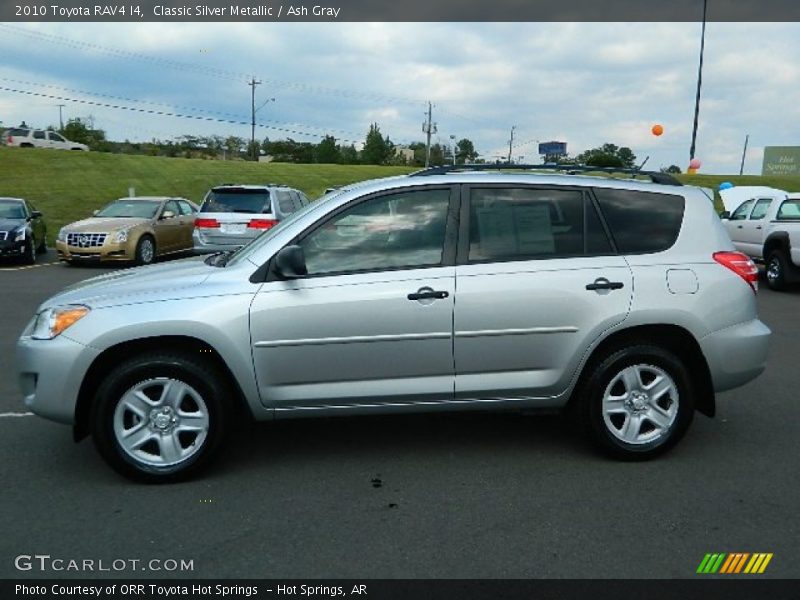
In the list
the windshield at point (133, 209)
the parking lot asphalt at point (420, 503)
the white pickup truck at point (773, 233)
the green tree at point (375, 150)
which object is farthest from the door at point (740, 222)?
the green tree at point (375, 150)

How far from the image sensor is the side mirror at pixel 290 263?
12.8 feet

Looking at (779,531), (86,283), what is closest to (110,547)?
(86,283)

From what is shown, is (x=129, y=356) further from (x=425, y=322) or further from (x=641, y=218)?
(x=641, y=218)

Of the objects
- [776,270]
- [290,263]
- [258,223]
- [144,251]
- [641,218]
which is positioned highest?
[641,218]

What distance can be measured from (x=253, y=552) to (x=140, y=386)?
1.26 metres

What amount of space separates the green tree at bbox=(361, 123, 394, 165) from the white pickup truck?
72.9m

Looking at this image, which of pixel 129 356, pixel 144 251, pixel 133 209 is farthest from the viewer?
pixel 133 209

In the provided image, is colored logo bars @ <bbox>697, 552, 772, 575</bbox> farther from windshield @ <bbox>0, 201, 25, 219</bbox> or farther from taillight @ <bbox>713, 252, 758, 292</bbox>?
windshield @ <bbox>0, 201, 25, 219</bbox>

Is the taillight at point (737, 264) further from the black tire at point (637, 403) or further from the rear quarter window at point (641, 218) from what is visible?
the black tire at point (637, 403)

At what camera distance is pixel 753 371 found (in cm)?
450

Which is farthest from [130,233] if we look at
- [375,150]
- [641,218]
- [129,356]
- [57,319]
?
[375,150]

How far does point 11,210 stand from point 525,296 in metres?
14.8

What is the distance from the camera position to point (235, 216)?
13.6 meters

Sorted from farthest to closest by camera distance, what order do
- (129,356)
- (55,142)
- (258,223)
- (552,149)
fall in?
(55,142), (552,149), (258,223), (129,356)
